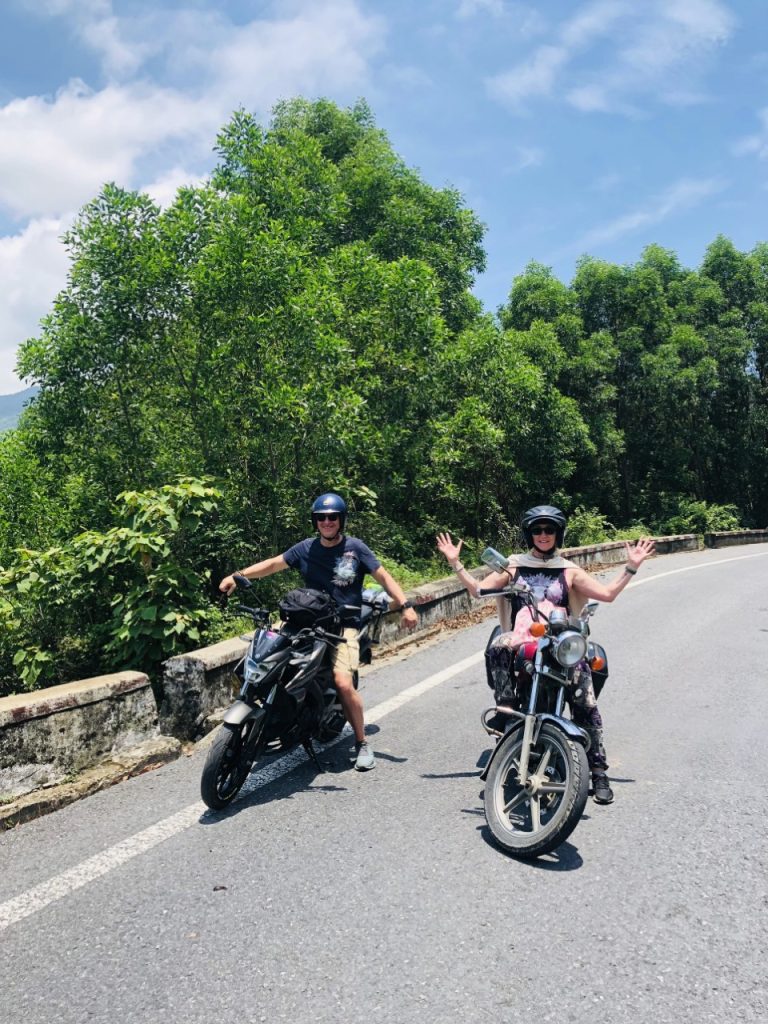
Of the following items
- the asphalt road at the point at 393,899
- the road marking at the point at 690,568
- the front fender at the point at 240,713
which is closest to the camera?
the asphalt road at the point at 393,899

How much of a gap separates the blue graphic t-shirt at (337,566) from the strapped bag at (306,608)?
0.39 metres

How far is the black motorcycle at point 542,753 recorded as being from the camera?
346 cm

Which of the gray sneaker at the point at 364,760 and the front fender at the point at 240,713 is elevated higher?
the front fender at the point at 240,713

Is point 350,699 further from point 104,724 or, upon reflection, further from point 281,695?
point 104,724

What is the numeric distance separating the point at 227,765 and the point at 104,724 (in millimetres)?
1161

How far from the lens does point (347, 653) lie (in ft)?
16.4

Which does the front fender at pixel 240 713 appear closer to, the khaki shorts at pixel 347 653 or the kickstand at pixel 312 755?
the kickstand at pixel 312 755

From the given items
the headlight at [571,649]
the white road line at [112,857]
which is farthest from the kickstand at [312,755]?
the headlight at [571,649]

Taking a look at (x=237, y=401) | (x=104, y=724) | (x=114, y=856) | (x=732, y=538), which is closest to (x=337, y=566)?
(x=104, y=724)

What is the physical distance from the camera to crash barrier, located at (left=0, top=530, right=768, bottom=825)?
4.30 meters

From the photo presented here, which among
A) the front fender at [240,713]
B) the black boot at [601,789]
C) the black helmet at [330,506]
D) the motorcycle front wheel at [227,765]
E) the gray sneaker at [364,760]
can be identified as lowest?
the black boot at [601,789]

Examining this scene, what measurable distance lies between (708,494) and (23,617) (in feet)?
110

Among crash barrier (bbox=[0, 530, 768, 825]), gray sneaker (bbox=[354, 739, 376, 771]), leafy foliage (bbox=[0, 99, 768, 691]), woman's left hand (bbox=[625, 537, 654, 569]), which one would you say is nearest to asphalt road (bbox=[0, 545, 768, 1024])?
gray sneaker (bbox=[354, 739, 376, 771])

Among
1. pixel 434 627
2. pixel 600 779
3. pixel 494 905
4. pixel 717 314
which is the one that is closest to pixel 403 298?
pixel 434 627
